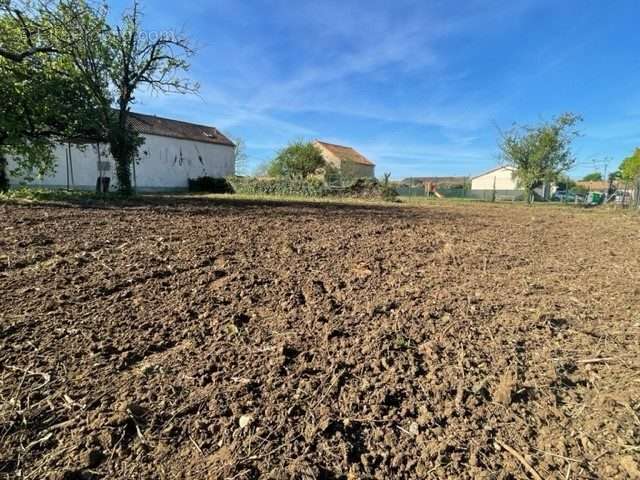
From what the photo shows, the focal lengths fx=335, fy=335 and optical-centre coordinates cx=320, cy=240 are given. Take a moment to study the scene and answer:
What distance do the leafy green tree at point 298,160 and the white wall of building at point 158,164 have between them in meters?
5.52

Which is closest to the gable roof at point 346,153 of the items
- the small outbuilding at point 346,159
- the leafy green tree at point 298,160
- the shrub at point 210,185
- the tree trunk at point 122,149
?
the small outbuilding at point 346,159

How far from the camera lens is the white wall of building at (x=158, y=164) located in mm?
22578

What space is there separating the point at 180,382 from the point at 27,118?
1218 cm

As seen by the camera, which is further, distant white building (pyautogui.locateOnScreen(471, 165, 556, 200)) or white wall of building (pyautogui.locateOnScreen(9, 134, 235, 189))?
distant white building (pyautogui.locateOnScreen(471, 165, 556, 200))

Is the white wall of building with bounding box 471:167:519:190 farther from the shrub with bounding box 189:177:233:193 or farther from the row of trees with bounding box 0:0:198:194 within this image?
the row of trees with bounding box 0:0:198:194

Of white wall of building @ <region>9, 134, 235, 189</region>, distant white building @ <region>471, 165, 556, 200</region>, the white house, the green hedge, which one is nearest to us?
white wall of building @ <region>9, 134, 235, 189</region>

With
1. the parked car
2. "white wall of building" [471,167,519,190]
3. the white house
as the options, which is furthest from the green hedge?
"white wall of building" [471,167,519,190]

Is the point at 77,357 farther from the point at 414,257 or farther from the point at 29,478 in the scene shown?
the point at 414,257

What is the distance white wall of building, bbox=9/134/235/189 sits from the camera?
2258 cm

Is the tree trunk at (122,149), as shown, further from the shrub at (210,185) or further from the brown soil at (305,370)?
the shrub at (210,185)

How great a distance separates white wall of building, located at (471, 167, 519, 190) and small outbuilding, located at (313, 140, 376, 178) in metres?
20.8

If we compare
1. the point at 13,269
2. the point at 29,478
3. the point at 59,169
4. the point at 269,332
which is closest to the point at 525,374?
the point at 269,332

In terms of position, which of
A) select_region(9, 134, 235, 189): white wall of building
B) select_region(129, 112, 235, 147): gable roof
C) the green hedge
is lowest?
the green hedge

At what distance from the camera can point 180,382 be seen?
168 centimetres
